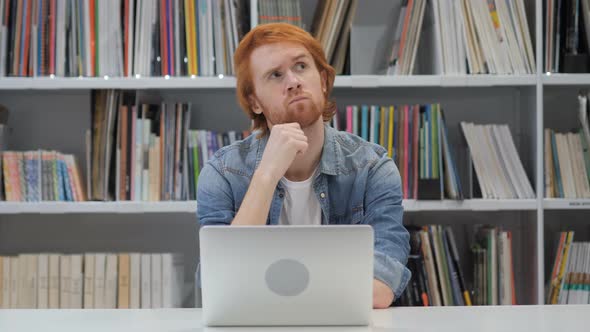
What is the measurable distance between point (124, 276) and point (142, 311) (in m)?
1.31

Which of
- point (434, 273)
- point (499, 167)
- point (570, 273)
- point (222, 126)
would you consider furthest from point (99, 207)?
point (570, 273)

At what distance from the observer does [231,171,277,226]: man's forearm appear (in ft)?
5.00

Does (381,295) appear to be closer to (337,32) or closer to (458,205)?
(458,205)

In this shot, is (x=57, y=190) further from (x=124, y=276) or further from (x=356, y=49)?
Result: (x=356, y=49)

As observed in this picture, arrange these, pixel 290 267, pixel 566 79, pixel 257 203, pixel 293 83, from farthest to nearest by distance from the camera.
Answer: pixel 566 79, pixel 293 83, pixel 257 203, pixel 290 267

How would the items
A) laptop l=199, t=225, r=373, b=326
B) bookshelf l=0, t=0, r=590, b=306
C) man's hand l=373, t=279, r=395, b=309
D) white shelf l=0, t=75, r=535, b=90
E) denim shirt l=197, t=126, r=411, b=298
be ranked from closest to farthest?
laptop l=199, t=225, r=373, b=326 < man's hand l=373, t=279, r=395, b=309 < denim shirt l=197, t=126, r=411, b=298 < white shelf l=0, t=75, r=535, b=90 < bookshelf l=0, t=0, r=590, b=306

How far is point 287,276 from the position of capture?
3.42 feet

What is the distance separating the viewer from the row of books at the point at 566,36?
95.5 inches

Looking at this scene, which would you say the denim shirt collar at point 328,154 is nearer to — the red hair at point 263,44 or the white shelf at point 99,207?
the red hair at point 263,44

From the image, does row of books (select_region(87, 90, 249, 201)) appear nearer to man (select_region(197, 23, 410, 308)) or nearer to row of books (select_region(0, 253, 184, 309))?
row of books (select_region(0, 253, 184, 309))

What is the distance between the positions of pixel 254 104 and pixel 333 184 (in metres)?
0.31

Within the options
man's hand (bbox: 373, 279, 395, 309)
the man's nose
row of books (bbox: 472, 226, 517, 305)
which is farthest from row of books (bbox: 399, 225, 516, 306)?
man's hand (bbox: 373, 279, 395, 309)

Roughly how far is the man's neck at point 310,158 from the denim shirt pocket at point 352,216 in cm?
13

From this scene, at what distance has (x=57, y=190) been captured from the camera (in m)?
2.48
